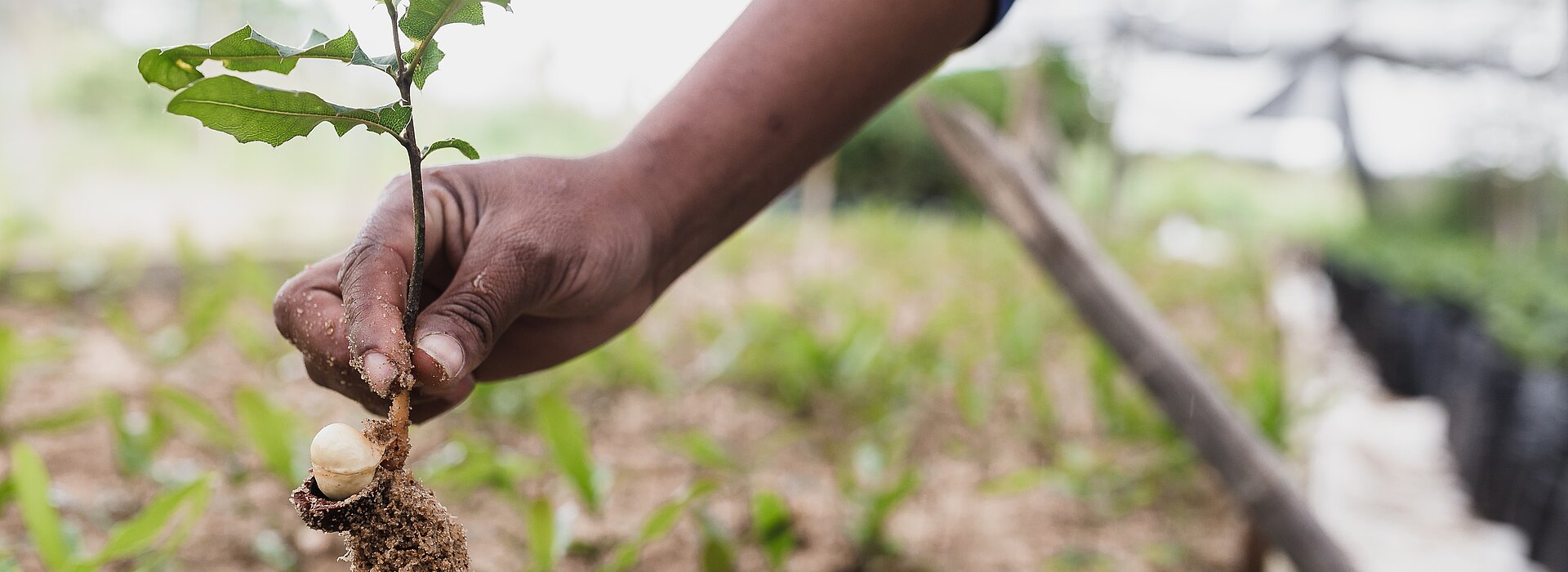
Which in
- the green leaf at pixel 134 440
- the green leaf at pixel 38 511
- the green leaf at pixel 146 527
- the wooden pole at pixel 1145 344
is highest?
the green leaf at pixel 134 440

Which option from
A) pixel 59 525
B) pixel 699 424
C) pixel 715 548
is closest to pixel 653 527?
pixel 715 548

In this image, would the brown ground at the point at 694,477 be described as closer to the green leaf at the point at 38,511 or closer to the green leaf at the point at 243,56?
the green leaf at the point at 38,511

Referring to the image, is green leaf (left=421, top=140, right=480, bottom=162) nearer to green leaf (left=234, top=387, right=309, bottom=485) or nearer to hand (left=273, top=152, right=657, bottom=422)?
hand (left=273, top=152, right=657, bottom=422)

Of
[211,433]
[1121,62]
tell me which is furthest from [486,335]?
[1121,62]

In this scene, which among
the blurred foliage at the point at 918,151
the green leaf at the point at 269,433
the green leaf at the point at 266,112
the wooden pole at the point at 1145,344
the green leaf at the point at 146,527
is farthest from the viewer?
the blurred foliage at the point at 918,151

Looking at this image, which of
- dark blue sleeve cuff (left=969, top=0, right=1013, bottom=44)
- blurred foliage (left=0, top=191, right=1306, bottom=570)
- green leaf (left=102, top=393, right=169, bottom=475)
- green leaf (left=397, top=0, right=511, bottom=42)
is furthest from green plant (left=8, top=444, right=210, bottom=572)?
dark blue sleeve cuff (left=969, top=0, right=1013, bottom=44)

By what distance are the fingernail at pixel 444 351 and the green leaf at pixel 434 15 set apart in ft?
0.53

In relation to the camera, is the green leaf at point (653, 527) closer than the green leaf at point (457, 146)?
No

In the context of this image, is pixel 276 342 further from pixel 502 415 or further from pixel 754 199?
pixel 754 199

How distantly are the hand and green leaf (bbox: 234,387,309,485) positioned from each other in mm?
678

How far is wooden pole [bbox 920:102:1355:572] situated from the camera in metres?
1.39

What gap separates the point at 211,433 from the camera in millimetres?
1383

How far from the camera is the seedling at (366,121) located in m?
0.47

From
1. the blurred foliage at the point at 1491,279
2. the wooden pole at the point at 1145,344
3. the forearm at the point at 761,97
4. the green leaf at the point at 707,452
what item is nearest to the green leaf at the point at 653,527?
the green leaf at the point at 707,452
